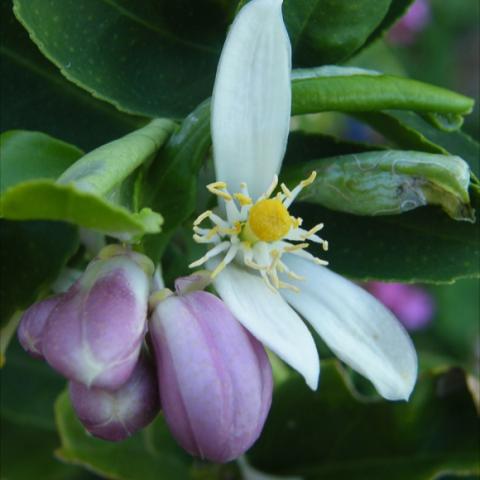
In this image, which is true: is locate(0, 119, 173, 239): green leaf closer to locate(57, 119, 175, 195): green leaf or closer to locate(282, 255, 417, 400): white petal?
locate(57, 119, 175, 195): green leaf

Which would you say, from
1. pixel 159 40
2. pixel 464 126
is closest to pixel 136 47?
pixel 159 40

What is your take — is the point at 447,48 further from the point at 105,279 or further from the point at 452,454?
the point at 105,279

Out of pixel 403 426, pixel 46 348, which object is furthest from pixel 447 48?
pixel 46 348

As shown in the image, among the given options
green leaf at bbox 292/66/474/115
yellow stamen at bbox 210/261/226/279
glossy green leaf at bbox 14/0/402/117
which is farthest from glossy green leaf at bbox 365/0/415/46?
yellow stamen at bbox 210/261/226/279

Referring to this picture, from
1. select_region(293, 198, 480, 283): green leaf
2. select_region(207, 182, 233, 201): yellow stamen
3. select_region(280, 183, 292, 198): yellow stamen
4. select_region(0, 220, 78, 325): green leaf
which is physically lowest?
select_region(293, 198, 480, 283): green leaf

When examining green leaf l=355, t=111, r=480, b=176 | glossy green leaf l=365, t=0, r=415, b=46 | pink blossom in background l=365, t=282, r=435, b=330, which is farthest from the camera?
pink blossom in background l=365, t=282, r=435, b=330

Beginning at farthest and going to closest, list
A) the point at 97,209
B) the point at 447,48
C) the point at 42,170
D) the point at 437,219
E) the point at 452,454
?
the point at 447,48 → the point at 452,454 → the point at 437,219 → the point at 42,170 → the point at 97,209
